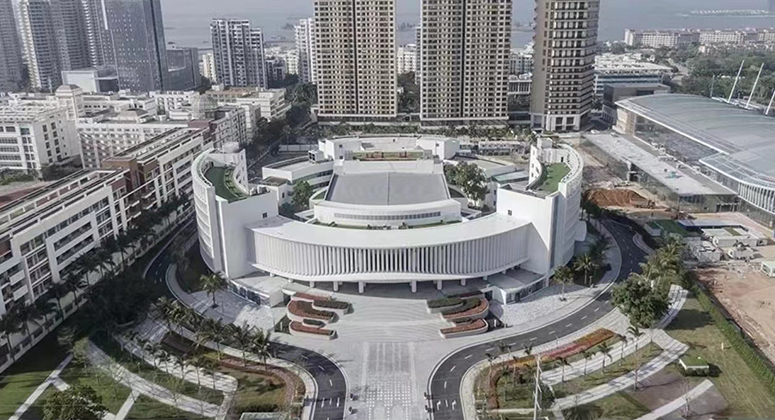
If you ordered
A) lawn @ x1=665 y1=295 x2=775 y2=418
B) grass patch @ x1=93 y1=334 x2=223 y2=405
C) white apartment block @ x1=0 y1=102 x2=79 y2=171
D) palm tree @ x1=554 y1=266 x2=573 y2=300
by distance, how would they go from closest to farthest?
lawn @ x1=665 y1=295 x2=775 y2=418, grass patch @ x1=93 y1=334 x2=223 y2=405, palm tree @ x1=554 y1=266 x2=573 y2=300, white apartment block @ x1=0 y1=102 x2=79 y2=171

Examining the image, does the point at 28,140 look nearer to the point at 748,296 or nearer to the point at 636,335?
the point at 636,335

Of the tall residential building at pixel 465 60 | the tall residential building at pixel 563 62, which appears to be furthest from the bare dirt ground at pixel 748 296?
the tall residential building at pixel 465 60

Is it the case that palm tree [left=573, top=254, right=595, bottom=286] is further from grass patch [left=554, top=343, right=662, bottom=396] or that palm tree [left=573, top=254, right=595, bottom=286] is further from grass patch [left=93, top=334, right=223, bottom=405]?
grass patch [left=93, top=334, right=223, bottom=405]

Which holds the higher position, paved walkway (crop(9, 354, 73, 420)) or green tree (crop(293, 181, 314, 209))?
green tree (crop(293, 181, 314, 209))

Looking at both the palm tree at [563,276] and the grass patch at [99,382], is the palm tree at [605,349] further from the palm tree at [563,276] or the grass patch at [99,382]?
the grass patch at [99,382]

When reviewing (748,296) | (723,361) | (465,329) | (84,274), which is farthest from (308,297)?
(748,296)

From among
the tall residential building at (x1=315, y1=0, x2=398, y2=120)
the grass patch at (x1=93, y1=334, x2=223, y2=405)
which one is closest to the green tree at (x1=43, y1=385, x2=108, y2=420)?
the grass patch at (x1=93, y1=334, x2=223, y2=405)

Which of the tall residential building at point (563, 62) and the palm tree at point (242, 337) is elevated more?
the tall residential building at point (563, 62)
